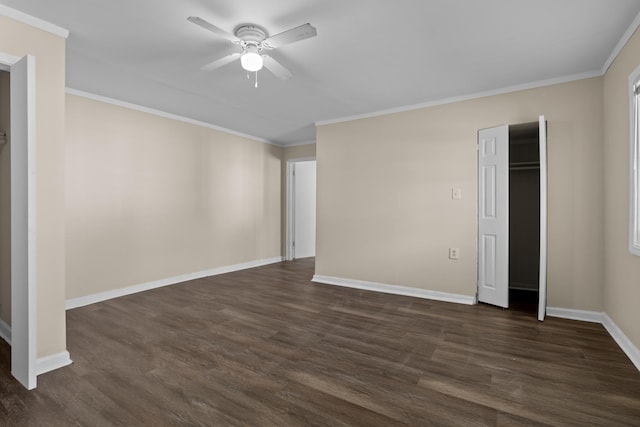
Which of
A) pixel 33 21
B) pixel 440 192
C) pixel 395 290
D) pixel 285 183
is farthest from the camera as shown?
pixel 285 183

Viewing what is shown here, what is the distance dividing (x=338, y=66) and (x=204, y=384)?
2.78 m

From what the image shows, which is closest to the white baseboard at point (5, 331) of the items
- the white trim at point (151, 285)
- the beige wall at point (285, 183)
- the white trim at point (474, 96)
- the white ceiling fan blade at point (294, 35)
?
the white trim at point (151, 285)

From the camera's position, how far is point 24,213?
6.54 feet

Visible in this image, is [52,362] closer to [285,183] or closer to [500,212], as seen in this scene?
[500,212]

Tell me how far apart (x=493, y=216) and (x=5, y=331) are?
4808mm

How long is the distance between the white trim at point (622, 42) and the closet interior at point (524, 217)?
1414mm

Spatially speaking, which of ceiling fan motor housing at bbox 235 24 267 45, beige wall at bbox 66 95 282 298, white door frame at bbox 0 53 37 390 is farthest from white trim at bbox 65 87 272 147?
ceiling fan motor housing at bbox 235 24 267 45

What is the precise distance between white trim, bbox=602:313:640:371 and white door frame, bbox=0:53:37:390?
159 inches

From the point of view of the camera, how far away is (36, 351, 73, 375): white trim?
216 centimetres

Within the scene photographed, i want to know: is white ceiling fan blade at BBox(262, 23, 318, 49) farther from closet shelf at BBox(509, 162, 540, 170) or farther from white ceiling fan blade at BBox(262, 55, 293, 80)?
closet shelf at BBox(509, 162, 540, 170)

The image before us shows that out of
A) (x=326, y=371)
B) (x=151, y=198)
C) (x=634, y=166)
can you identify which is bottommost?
(x=326, y=371)

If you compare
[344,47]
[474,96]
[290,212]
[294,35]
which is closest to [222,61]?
[294,35]

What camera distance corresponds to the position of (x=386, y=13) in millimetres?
2135

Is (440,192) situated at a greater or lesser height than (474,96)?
lesser
